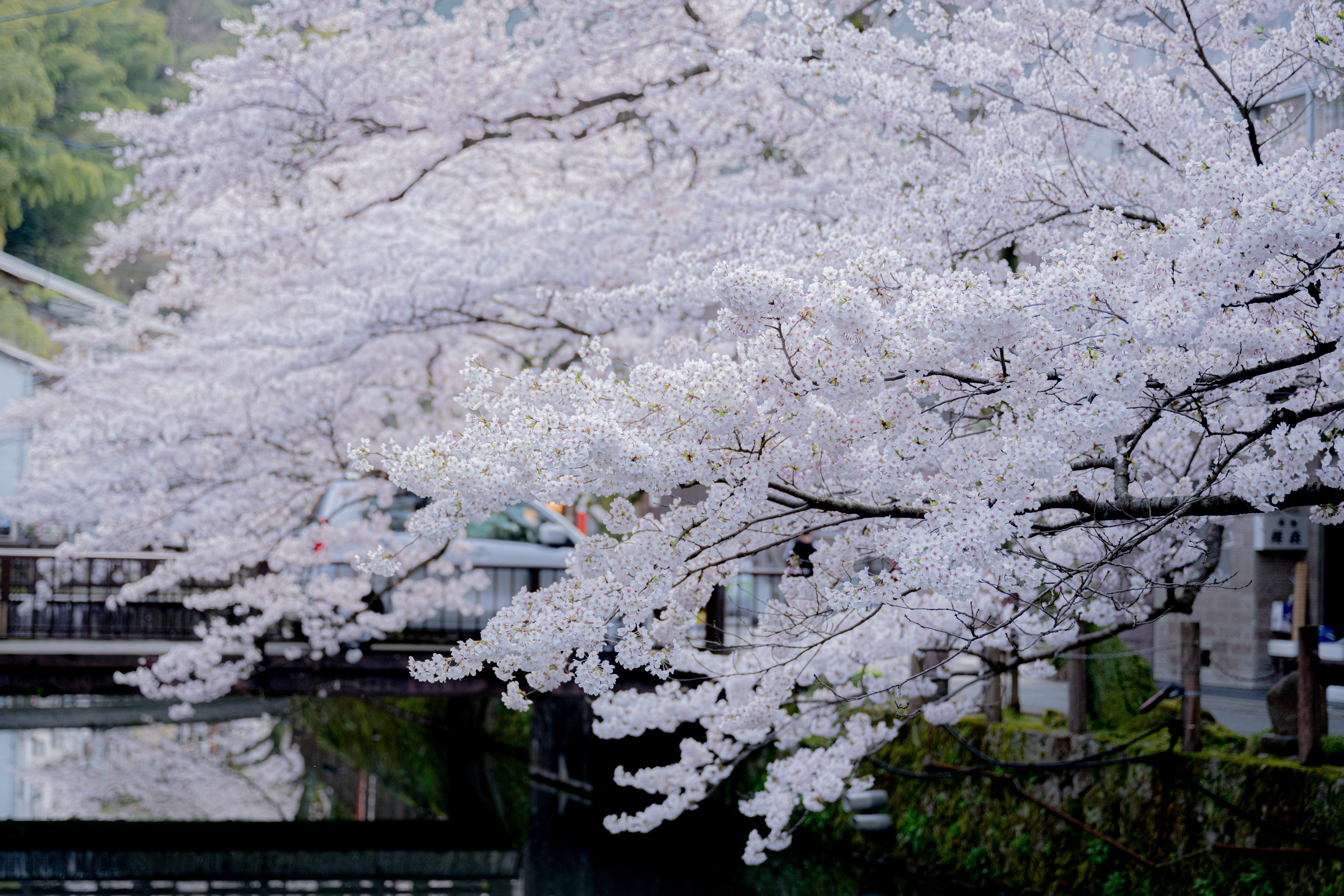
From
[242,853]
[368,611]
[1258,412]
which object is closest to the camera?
[1258,412]

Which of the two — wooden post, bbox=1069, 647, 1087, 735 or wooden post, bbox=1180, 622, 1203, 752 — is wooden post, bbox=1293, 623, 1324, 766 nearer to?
wooden post, bbox=1180, 622, 1203, 752

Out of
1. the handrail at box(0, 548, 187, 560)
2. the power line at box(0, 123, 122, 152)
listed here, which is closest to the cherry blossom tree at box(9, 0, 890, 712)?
the handrail at box(0, 548, 187, 560)

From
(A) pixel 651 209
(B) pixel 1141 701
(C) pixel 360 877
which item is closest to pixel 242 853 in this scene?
(C) pixel 360 877

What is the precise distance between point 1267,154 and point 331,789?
13836mm

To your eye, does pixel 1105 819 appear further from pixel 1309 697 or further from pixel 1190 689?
pixel 1309 697

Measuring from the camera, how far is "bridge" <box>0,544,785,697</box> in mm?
10398

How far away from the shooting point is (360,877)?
37.2 feet

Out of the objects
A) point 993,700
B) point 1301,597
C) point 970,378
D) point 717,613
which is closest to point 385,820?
point 717,613

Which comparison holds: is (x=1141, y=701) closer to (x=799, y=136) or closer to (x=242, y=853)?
(x=799, y=136)

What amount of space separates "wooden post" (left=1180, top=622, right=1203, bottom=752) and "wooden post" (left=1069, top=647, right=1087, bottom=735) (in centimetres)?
90

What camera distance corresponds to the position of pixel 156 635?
1088cm

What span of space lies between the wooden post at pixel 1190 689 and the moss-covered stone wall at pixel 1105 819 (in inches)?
5.3

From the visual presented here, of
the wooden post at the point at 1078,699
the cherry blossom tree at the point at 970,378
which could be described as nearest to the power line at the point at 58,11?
the cherry blossom tree at the point at 970,378

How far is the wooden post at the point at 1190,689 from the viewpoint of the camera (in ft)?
26.3
